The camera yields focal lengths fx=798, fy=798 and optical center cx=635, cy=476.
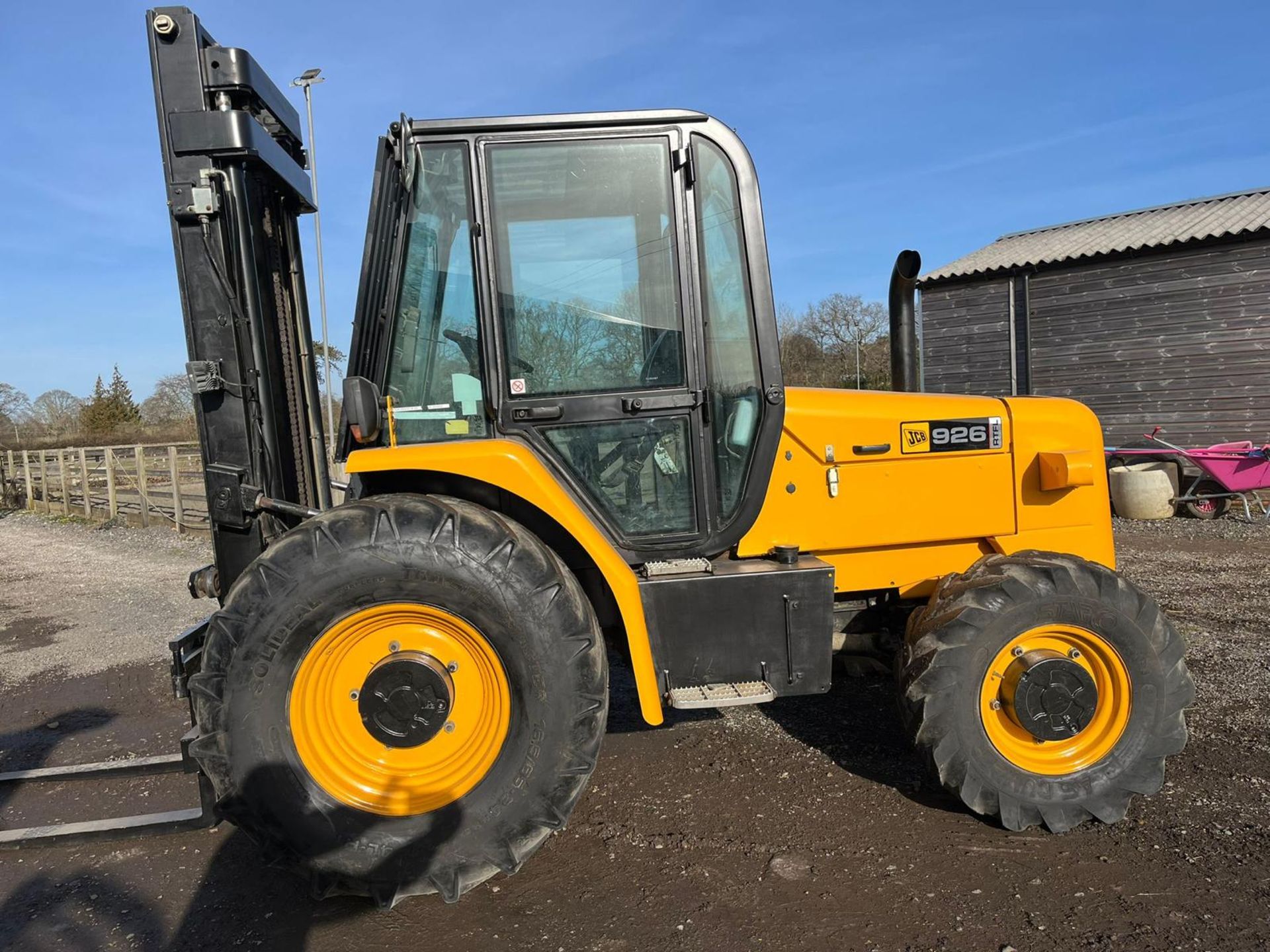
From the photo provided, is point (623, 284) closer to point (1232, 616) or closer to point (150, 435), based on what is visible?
point (1232, 616)

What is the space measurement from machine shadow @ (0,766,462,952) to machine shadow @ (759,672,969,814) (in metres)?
1.99

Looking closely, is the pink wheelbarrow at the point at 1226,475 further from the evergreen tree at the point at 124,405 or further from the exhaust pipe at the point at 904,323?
the evergreen tree at the point at 124,405

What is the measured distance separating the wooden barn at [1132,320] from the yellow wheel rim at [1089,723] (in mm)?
9053

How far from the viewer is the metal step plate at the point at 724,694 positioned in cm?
305

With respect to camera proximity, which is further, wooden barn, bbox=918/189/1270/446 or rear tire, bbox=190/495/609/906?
wooden barn, bbox=918/189/1270/446

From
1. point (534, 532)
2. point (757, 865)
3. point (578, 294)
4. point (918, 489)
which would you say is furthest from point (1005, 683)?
point (578, 294)

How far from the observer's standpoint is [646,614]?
3121mm

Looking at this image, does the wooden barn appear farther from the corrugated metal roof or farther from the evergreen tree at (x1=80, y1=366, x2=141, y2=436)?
the evergreen tree at (x1=80, y1=366, x2=141, y2=436)

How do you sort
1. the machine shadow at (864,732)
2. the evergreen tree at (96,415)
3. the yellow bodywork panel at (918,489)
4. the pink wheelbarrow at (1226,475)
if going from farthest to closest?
the evergreen tree at (96,415) → the pink wheelbarrow at (1226,475) → the machine shadow at (864,732) → the yellow bodywork panel at (918,489)

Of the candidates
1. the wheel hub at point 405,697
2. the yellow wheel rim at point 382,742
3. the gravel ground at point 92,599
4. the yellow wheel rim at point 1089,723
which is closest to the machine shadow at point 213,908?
the yellow wheel rim at point 382,742

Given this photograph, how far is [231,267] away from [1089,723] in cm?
392

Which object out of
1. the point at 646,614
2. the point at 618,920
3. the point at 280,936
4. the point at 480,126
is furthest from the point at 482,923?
the point at 480,126

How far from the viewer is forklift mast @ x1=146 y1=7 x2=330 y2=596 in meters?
3.10

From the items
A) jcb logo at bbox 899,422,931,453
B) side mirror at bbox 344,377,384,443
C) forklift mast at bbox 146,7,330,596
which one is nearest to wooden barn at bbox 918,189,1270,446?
jcb logo at bbox 899,422,931,453
